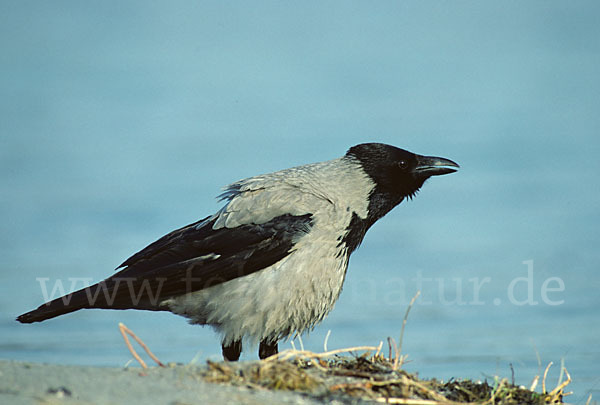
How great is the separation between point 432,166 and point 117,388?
14.4 feet

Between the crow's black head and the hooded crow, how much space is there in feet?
1.26

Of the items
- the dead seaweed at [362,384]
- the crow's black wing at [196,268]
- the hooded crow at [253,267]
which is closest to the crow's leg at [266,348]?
the hooded crow at [253,267]

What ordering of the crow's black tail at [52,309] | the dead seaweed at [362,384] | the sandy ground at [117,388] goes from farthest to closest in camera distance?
1. the crow's black tail at [52,309]
2. the dead seaweed at [362,384]
3. the sandy ground at [117,388]

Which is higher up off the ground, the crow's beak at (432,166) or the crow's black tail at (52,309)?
the crow's beak at (432,166)

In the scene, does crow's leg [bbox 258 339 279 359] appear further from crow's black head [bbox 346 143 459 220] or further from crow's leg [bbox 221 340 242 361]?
crow's black head [bbox 346 143 459 220]

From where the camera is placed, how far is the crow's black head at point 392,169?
7352mm

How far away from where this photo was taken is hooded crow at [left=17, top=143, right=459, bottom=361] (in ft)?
20.8

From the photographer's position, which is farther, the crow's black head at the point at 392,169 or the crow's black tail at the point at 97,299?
the crow's black head at the point at 392,169

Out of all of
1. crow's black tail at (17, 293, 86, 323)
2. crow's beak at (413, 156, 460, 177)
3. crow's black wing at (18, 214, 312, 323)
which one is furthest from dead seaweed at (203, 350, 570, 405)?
crow's beak at (413, 156, 460, 177)

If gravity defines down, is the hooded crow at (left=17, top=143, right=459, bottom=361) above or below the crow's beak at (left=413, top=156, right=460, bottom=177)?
below

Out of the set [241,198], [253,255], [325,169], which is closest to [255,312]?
[253,255]

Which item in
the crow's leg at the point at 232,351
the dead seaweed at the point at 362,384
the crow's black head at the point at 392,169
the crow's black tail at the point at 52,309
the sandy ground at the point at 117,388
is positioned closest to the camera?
the sandy ground at the point at 117,388

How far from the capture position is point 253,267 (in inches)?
252

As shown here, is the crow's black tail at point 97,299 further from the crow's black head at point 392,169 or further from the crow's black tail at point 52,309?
the crow's black head at point 392,169
